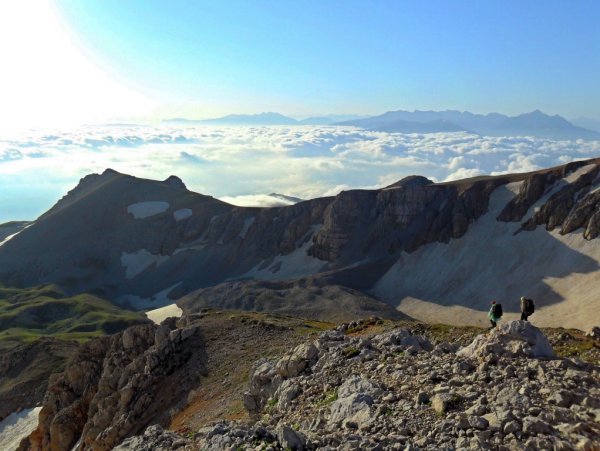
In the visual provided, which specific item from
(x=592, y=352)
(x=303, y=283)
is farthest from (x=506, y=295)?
(x=592, y=352)

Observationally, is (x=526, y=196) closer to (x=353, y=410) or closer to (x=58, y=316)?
(x=353, y=410)

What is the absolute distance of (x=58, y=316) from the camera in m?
145

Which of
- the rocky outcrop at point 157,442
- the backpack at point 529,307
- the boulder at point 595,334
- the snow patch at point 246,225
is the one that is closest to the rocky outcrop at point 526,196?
the snow patch at point 246,225

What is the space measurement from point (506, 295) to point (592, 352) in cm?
8743

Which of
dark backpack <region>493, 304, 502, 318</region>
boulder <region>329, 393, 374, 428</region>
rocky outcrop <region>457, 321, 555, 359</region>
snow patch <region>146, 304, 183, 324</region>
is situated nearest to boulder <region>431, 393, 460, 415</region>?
boulder <region>329, 393, 374, 428</region>

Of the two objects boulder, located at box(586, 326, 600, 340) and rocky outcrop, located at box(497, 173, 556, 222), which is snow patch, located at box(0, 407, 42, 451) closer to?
boulder, located at box(586, 326, 600, 340)

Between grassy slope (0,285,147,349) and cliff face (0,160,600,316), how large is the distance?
13.6m

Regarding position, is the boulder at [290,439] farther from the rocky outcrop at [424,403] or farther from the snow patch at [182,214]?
the snow patch at [182,214]

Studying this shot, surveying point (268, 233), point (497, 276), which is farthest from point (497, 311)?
point (268, 233)

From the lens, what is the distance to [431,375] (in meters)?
20.2

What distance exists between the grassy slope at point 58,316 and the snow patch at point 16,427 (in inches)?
1830

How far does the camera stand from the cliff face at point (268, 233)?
12600cm

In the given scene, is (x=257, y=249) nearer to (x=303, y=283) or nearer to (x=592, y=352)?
(x=303, y=283)

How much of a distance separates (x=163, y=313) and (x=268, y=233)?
46.0 m
